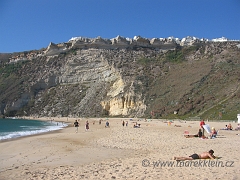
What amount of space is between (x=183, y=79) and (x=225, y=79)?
9590mm

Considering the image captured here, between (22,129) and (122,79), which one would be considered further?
(122,79)

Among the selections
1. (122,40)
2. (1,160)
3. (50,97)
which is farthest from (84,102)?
(1,160)

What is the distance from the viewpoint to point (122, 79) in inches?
2356

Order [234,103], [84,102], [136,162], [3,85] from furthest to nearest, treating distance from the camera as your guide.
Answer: [3,85] < [84,102] < [234,103] < [136,162]

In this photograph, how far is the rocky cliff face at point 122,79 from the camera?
44.9m

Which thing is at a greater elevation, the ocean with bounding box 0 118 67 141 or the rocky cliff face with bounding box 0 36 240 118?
the rocky cliff face with bounding box 0 36 240 118

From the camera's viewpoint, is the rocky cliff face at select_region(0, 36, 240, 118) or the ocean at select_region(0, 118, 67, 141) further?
the rocky cliff face at select_region(0, 36, 240, 118)

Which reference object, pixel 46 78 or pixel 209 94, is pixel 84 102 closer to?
pixel 46 78

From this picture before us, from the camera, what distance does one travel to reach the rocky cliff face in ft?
147

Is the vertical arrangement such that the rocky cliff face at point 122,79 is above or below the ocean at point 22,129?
above

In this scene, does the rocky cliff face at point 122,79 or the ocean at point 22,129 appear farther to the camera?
the rocky cliff face at point 122,79

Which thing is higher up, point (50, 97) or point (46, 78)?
point (46, 78)

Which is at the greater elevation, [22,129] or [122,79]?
[122,79]

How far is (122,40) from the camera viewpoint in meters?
76.9
